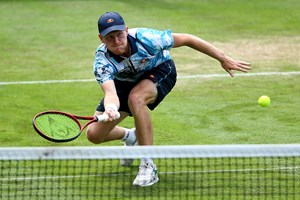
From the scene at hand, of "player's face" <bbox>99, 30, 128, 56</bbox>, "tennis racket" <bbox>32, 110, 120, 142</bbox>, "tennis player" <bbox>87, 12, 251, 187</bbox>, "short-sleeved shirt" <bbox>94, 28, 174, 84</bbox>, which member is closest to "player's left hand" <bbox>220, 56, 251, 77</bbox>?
"tennis player" <bbox>87, 12, 251, 187</bbox>

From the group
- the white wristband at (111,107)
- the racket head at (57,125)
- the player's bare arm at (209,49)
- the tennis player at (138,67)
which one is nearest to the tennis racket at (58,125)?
the racket head at (57,125)

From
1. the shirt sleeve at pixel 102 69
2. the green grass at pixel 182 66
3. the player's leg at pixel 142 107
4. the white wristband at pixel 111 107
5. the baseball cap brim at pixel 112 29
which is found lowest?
the green grass at pixel 182 66

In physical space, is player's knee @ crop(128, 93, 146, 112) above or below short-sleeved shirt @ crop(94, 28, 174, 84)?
below

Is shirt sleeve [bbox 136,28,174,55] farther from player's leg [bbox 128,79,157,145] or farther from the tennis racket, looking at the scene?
the tennis racket

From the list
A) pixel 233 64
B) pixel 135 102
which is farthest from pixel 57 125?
pixel 233 64

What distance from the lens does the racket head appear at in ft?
30.2

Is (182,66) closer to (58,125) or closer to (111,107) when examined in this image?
(58,125)

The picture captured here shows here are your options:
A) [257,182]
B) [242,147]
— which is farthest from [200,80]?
[242,147]

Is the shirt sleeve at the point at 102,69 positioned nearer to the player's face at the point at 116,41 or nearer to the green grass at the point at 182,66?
the player's face at the point at 116,41

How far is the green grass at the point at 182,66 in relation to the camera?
40.2 feet

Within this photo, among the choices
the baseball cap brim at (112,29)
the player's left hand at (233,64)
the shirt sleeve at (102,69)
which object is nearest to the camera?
the baseball cap brim at (112,29)

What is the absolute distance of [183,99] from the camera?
46.0 ft

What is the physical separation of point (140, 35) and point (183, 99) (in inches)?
167

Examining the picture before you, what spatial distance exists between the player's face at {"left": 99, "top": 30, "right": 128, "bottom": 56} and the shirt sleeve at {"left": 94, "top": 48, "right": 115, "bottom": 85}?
0.58 feet
